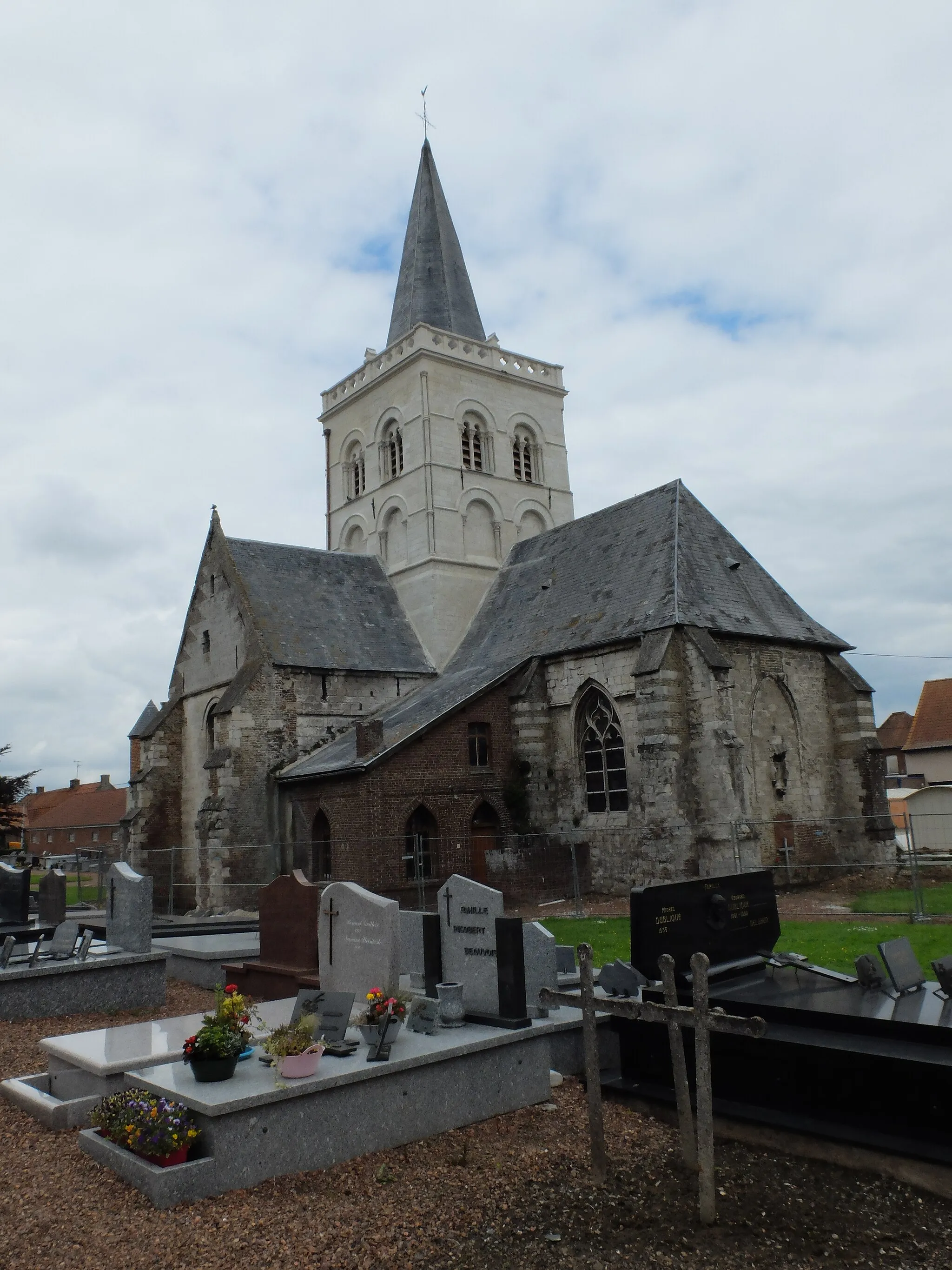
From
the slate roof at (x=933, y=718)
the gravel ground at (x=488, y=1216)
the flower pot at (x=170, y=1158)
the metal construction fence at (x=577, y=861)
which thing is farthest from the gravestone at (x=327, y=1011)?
the slate roof at (x=933, y=718)

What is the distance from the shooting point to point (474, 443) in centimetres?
3316

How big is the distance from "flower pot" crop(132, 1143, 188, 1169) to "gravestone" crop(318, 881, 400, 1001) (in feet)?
8.91

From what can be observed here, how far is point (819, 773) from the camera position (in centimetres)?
2339

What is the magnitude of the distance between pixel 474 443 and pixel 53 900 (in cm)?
2235

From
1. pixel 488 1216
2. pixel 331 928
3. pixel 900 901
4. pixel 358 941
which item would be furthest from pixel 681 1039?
pixel 900 901

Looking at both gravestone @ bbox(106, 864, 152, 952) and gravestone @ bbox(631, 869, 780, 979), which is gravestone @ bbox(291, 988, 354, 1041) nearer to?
gravestone @ bbox(631, 869, 780, 979)

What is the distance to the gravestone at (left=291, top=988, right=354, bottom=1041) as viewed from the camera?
7.64m

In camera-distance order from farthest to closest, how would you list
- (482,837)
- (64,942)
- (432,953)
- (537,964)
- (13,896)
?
(482,837) → (13,896) → (64,942) → (432,953) → (537,964)

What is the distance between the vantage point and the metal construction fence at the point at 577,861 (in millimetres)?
20188

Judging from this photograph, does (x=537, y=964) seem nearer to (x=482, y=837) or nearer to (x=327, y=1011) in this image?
(x=327, y=1011)

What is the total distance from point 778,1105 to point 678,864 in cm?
1338

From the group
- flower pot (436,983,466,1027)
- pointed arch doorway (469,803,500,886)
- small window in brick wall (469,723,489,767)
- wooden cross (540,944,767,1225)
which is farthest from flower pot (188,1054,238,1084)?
small window in brick wall (469,723,489,767)

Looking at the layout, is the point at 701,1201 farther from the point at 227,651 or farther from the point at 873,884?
the point at 227,651

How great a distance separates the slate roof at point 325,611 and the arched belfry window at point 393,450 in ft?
11.7
